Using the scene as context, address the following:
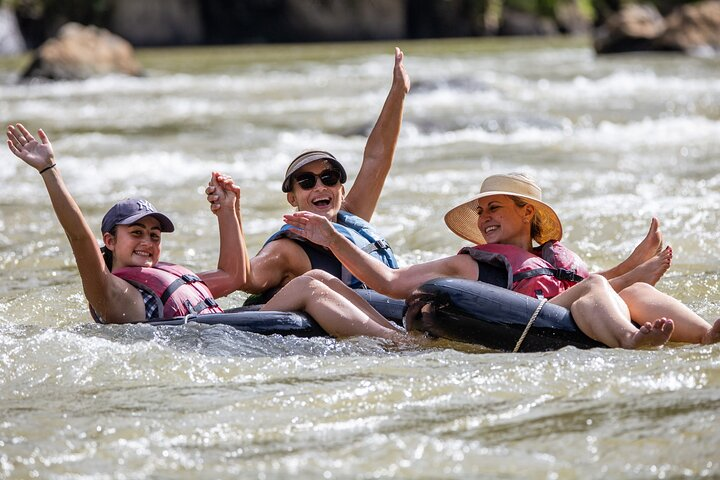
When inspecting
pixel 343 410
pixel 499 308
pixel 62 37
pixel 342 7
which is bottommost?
pixel 343 410

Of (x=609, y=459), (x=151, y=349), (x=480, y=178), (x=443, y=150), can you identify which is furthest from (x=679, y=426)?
(x=443, y=150)

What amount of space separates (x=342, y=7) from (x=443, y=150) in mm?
31637

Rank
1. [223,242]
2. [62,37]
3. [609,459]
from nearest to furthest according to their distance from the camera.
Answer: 1. [609,459]
2. [223,242]
3. [62,37]

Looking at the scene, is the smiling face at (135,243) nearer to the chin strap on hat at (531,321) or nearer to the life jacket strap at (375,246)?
the life jacket strap at (375,246)

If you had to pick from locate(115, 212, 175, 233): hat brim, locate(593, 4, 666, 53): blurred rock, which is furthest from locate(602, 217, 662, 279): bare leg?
locate(593, 4, 666, 53): blurred rock

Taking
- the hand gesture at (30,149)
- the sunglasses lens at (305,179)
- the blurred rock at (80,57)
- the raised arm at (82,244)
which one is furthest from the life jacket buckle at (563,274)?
the blurred rock at (80,57)

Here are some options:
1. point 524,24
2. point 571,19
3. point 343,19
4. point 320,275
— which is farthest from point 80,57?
point 571,19

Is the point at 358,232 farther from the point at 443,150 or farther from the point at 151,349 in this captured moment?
the point at 443,150

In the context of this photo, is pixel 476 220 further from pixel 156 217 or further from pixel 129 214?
pixel 129 214

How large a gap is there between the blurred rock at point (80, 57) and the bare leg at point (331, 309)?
18995 millimetres

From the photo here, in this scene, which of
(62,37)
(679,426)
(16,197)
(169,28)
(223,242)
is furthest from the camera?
(169,28)

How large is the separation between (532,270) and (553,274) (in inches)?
4.0

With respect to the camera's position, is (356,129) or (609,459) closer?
(609,459)

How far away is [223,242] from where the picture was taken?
5695mm
